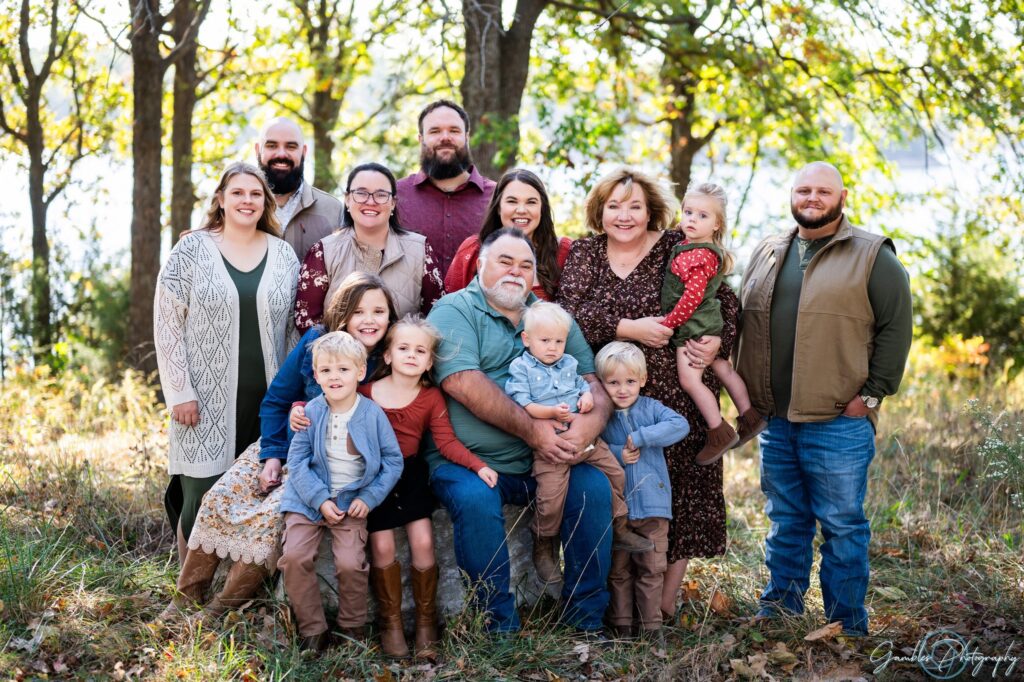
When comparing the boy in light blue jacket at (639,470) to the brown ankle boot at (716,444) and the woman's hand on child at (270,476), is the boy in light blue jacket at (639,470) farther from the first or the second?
the woman's hand on child at (270,476)

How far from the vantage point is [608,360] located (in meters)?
4.45

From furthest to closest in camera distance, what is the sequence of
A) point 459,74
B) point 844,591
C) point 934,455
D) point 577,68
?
point 459,74, point 577,68, point 934,455, point 844,591

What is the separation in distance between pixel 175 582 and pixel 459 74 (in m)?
12.9

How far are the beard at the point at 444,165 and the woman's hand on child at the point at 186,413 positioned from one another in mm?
1996

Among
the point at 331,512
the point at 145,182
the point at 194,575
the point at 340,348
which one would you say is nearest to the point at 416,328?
the point at 340,348

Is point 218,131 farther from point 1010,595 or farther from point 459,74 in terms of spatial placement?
point 1010,595

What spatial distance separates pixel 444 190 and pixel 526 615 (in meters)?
2.56

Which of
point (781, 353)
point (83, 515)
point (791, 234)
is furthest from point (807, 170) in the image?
point (83, 515)

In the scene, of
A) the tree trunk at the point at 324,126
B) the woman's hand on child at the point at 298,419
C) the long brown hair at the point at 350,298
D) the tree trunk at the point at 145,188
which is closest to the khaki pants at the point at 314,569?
the woman's hand on child at the point at 298,419

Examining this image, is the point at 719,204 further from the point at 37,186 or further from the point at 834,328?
the point at 37,186

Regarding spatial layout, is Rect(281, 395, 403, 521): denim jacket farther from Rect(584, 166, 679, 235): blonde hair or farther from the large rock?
Rect(584, 166, 679, 235): blonde hair

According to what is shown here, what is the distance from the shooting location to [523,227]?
4.84 m

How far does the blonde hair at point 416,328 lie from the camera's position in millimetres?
4223

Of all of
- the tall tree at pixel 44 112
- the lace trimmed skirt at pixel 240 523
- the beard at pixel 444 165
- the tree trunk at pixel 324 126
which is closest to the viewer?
the lace trimmed skirt at pixel 240 523
